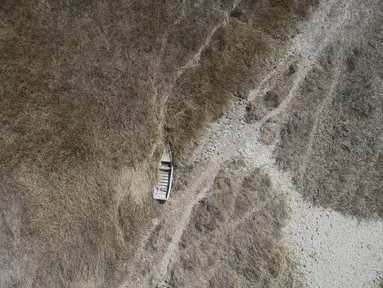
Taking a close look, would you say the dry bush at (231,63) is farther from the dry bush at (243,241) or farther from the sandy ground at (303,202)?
the dry bush at (243,241)

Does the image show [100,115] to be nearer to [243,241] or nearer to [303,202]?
[243,241]

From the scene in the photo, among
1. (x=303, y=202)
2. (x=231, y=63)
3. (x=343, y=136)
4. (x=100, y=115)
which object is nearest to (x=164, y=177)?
(x=100, y=115)

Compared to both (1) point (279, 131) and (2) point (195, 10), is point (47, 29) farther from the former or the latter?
(1) point (279, 131)

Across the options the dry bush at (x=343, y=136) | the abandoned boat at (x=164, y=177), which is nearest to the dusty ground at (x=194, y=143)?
the dry bush at (x=343, y=136)

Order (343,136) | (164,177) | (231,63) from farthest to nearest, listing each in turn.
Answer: (164,177) < (231,63) < (343,136)

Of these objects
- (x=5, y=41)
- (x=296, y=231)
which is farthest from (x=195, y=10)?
(x=296, y=231)

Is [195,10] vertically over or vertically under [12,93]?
over

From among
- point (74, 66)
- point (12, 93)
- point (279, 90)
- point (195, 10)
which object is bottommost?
point (12, 93)
